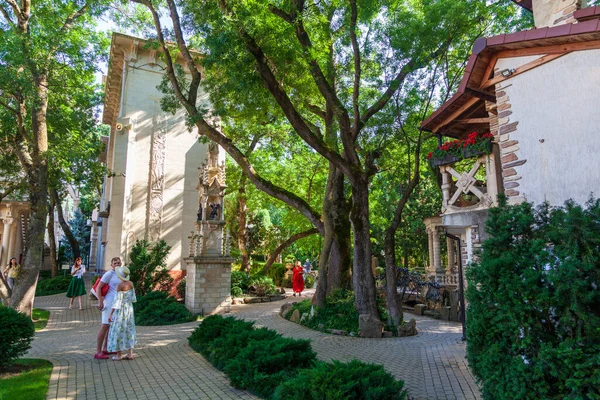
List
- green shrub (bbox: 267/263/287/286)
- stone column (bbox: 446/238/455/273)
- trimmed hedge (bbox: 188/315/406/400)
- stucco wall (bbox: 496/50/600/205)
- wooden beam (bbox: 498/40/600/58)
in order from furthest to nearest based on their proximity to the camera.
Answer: green shrub (bbox: 267/263/287/286) < stone column (bbox: 446/238/455/273) < wooden beam (bbox: 498/40/600/58) < stucco wall (bbox: 496/50/600/205) < trimmed hedge (bbox: 188/315/406/400)

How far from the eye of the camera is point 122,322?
758 centimetres

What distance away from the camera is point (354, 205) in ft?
38.3

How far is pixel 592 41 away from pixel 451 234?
693cm

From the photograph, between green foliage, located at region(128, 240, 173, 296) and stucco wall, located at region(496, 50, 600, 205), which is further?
green foliage, located at region(128, 240, 173, 296)

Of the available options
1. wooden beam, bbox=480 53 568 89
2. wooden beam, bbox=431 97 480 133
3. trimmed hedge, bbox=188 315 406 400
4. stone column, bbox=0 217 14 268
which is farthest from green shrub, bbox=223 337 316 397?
stone column, bbox=0 217 14 268

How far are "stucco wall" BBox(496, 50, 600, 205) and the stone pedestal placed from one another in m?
10.8

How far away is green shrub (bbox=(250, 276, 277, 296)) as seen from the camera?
19.6 m

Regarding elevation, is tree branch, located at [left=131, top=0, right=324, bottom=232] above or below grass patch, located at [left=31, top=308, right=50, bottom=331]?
above

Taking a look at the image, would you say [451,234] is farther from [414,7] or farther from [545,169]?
[414,7]

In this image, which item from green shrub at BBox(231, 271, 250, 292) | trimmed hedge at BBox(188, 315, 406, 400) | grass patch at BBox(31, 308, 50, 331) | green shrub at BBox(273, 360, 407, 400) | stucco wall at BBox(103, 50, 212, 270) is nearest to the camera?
green shrub at BBox(273, 360, 407, 400)

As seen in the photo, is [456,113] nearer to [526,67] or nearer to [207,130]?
[526,67]

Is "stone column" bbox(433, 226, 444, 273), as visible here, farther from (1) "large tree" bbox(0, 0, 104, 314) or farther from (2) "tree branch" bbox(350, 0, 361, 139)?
(1) "large tree" bbox(0, 0, 104, 314)

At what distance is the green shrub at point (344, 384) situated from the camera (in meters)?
4.40

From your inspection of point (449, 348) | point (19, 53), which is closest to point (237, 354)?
point (449, 348)
